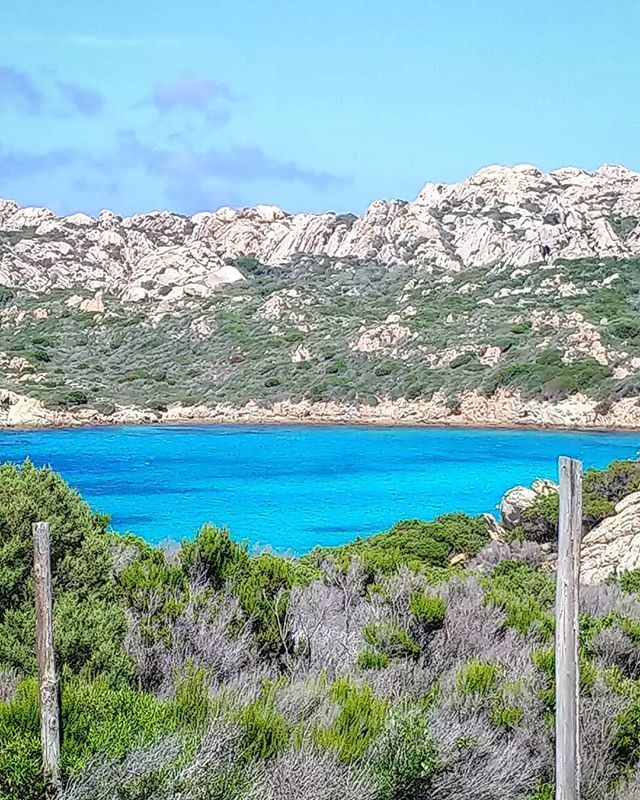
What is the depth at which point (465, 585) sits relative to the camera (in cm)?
657

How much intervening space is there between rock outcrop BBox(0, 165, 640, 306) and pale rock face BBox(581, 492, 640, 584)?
5170 centimetres

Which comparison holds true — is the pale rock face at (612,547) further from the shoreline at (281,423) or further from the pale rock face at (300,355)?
the pale rock face at (300,355)

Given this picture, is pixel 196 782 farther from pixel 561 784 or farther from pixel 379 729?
pixel 561 784

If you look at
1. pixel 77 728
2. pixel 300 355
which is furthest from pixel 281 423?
pixel 77 728

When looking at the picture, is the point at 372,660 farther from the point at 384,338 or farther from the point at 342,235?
the point at 342,235

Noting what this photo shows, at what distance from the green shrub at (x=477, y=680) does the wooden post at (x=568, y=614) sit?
939 mm

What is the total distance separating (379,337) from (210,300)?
17.6 metres

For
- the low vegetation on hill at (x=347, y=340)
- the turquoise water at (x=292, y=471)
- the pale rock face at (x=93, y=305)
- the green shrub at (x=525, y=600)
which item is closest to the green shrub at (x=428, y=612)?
the green shrub at (x=525, y=600)

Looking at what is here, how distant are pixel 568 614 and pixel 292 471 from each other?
2601 centimetres

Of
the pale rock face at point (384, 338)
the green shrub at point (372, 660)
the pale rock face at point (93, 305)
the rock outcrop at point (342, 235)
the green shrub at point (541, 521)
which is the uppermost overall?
the rock outcrop at point (342, 235)

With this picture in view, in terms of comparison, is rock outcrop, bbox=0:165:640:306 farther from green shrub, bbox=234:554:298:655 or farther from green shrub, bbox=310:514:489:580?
green shrub, bbox=234:554:298:655

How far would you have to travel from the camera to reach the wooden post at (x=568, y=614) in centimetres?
365

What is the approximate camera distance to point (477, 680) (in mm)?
4652

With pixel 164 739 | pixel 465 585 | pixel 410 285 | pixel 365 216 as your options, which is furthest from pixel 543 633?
pixel 365 216
